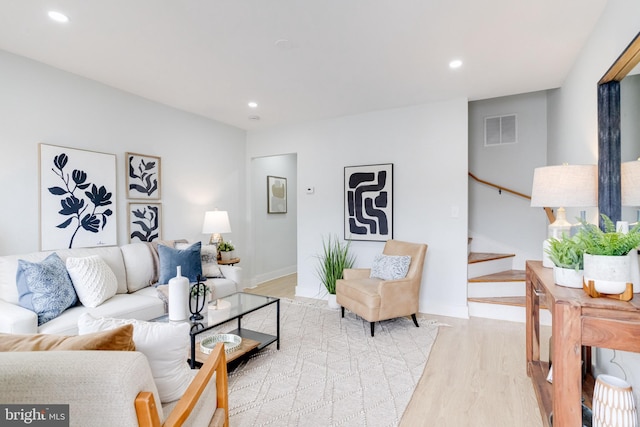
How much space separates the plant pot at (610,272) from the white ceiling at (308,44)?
163cm

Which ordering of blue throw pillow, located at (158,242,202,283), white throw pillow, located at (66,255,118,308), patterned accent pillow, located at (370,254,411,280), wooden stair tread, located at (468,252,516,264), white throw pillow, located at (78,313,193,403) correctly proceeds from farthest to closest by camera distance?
wooden stair tread, located at (468,252,516,264) → patterned accent pillow, located at (370,254,411,280) → blue throw pillow, located at (158,242,202,283) → white throw pillow, located at (66,255,118,308) → white throw pillow, located at (78,313,193,403)

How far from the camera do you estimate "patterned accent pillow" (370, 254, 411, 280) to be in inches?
134

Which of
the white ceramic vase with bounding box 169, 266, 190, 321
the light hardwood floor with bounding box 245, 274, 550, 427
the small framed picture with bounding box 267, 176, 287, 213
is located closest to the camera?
the light hardwood floor with bounding box 245, 274, 550, 427

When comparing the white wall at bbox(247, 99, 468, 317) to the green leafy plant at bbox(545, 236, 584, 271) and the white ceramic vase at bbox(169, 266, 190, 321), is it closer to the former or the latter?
the green leafy plant at bbox(545, 236, 584, 271)

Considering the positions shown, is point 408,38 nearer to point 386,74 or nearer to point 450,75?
point 386,74

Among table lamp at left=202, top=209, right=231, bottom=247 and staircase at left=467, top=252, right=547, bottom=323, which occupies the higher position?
table lamp at left=202, top=209, right=231, bottom=247

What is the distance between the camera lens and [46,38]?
2428mm

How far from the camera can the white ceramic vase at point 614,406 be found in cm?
139

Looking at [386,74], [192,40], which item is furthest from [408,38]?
[192,40]

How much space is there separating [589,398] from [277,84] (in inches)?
134

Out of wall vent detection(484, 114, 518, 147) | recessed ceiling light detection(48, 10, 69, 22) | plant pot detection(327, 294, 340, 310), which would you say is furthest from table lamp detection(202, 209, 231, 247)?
wall vent detection(484, 114, 518, 147)

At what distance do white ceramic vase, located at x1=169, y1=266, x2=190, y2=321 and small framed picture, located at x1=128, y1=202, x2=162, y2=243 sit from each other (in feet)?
5.62

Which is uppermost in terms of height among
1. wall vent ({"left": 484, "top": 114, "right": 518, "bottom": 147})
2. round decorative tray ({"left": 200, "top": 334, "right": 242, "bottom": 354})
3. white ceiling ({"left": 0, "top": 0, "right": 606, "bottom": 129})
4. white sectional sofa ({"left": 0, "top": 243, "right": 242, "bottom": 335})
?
white ceiling ({"left": 0, "top": 0, "right": 606, "bottom": 129})

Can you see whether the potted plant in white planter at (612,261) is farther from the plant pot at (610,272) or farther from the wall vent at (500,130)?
the wall vent at (500,130)
